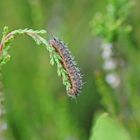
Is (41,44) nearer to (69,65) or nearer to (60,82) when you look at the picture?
(69,65)

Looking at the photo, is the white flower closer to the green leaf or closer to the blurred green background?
the blurred green background

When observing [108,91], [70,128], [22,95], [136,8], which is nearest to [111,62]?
[108,91]

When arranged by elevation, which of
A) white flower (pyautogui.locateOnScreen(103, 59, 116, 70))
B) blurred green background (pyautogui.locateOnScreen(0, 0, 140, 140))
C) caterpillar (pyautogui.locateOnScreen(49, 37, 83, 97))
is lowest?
caterpillar (pyautogui.locateOnScreen(49, 37, 83, 97))

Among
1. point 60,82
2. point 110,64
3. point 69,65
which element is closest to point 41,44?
point 69,65

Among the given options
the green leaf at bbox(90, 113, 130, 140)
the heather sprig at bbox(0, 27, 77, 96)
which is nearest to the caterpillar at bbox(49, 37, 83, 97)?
the heather sprig at bbox(0, 27, 77, 96)

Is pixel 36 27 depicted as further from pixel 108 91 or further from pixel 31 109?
pixel 108 91

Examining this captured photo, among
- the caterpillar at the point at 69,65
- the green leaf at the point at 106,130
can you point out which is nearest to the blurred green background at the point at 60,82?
the green leaf at the point at 106,130
